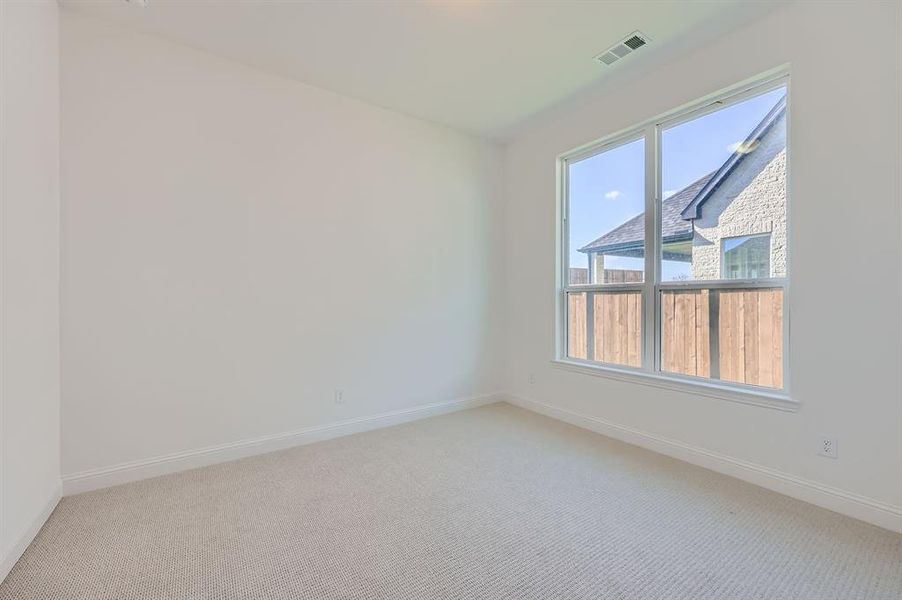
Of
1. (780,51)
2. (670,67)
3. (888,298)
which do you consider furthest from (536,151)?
(888,298)

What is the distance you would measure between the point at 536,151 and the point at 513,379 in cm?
246

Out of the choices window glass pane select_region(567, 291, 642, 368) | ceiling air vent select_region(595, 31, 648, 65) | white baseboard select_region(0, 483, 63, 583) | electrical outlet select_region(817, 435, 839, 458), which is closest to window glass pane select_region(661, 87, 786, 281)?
window glass pane select_region(567, 291, 642, 368)

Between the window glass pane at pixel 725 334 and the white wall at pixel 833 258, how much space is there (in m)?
0.15

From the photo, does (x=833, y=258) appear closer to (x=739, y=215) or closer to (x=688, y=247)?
(x=739, y=215)

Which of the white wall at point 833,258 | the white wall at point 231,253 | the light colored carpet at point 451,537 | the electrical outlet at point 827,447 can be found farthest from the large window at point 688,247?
the white wall at point 231,253

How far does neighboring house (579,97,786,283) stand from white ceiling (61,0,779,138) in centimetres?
82

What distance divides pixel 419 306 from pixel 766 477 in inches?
110

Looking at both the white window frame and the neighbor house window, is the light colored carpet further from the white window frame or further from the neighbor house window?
the neighbor house window

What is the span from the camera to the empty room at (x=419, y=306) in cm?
171

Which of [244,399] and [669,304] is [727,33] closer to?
[669,304]

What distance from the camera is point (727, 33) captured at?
2463mm

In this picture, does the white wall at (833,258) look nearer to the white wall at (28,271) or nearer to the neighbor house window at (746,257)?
the neighbor house window at (746,257)

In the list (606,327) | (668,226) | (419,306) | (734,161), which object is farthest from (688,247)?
(419,306)

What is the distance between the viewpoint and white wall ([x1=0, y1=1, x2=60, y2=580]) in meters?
1.62
